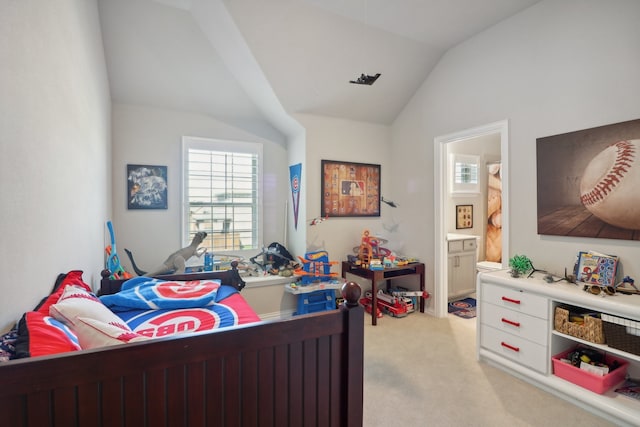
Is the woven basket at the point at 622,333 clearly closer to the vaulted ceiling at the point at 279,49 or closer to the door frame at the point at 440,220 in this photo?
the door frame at the point at 440,220

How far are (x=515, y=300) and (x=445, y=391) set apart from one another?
826 millimetres

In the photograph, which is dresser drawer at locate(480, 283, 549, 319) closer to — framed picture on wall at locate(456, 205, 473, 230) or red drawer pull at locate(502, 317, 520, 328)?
red drawer pull at locate(502, 317, 520, 328)

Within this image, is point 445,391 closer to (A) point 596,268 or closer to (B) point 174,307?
(A) point 596,268

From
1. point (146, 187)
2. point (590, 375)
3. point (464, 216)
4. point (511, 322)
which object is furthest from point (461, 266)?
point (146, 187)

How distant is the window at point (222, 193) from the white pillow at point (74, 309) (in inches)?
87.1

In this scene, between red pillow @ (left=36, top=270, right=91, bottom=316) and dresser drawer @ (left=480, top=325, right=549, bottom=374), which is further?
dresser drawer @ (left=480, top=325, right=549, bottom=374)

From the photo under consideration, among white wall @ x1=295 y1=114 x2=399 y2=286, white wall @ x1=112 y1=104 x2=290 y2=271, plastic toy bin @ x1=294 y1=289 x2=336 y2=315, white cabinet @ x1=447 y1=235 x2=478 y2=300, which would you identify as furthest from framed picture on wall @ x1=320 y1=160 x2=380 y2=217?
white wall @ x1=112 y1=104 x2=290 y2=271

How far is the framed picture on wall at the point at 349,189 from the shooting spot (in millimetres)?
3637

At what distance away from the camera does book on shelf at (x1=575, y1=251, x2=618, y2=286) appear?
209 cm

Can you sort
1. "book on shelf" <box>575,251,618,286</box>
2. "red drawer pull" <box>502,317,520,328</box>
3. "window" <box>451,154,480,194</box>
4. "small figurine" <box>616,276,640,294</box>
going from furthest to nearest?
1. "window" <box>451,154,480,194</box>
2. "red drawer pull" <box>502,317,520,328</box>
3. "book on shelf" <box>575,251,618,286</box>
4. "small figurine" <box>616,276,640,294</box>

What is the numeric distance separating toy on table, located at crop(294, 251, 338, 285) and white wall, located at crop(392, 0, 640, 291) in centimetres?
118

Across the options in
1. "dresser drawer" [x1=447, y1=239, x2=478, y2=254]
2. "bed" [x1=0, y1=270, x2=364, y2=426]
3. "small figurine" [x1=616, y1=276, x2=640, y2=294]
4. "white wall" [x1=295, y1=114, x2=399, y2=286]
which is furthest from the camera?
"dresser drawer" [x1=447, y1=239, x2=478, y2=254]

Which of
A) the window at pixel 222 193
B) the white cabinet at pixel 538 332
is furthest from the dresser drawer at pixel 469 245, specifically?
the window at pixel 222 193

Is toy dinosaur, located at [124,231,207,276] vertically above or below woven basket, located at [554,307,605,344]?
above
